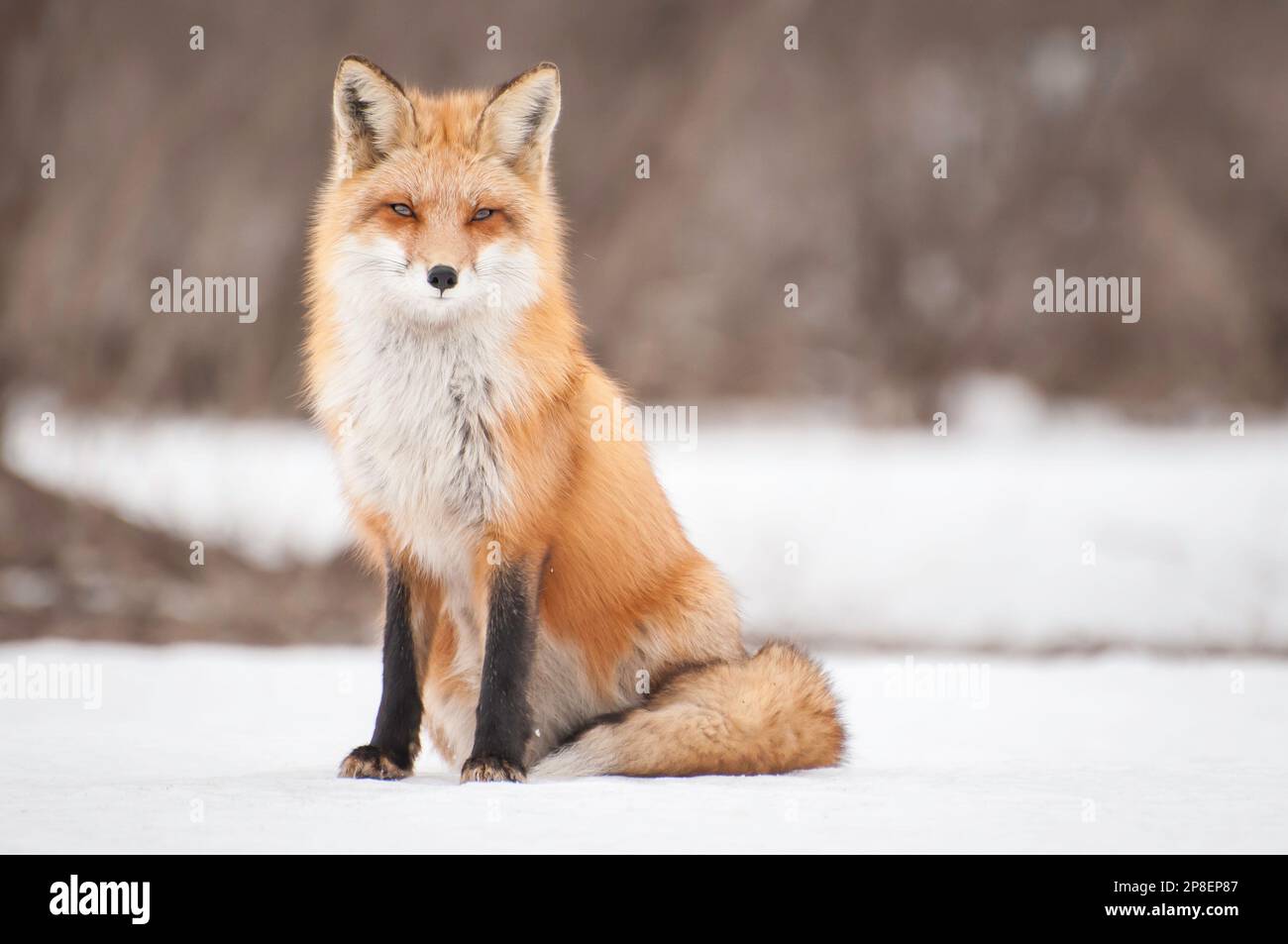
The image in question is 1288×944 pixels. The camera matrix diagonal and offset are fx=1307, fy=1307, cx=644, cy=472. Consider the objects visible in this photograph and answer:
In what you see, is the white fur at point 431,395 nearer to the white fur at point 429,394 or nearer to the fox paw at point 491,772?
the white fur at point 429,394

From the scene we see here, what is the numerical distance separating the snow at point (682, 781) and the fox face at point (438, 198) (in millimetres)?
1300

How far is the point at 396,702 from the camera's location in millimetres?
3645

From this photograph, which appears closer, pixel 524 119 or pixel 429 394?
pixel 429 394

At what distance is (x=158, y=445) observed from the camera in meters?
9.91

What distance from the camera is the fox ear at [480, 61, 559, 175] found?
3582 millimetres

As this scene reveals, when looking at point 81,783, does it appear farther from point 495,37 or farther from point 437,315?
point 495,37

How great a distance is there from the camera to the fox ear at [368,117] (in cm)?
352

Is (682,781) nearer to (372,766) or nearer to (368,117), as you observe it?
(372,766)

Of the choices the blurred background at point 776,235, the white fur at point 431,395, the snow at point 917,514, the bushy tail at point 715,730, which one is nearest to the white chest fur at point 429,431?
the white fur at point 431,395

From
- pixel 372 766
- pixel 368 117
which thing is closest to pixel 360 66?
pixel 368 117

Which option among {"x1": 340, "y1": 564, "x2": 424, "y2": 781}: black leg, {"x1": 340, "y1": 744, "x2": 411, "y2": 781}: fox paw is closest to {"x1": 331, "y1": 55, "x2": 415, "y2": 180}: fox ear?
{"x1": 340, "y1": 564, "x2": 424, "y2": 781}: black leg

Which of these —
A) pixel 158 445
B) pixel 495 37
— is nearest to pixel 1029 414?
pixel 495 37

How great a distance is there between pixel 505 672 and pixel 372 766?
463 mm

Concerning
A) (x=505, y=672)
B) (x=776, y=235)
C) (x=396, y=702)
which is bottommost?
(x=396, y=702)
